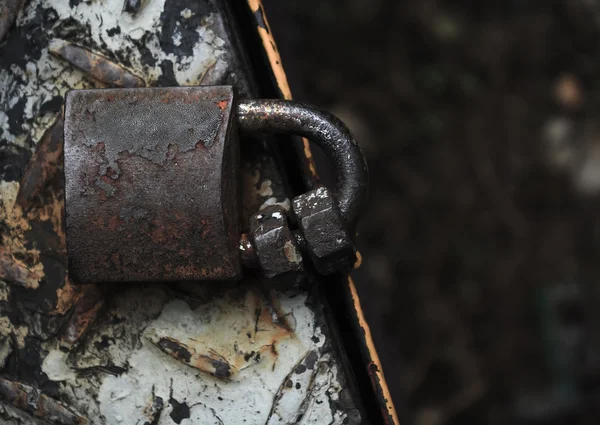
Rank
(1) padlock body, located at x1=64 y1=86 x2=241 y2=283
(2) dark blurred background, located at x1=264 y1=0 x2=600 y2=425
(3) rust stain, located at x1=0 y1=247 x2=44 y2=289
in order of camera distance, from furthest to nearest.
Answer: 1. (2) dark blurred background, located at x1=264 y1=0 x2=600 y2=425
2. (3) rust stain, located at x1=0 y1=247 x2=44 y2=289
3. (1) padlock body, located at x1=64 y1=86 x2=241 y2=283

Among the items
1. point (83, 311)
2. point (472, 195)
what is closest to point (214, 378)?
point (83, 311)

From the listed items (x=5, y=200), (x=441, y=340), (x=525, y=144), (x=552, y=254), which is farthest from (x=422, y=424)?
(x=5, y=200)

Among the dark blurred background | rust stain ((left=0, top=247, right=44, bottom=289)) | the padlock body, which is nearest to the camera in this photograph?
the padlock body

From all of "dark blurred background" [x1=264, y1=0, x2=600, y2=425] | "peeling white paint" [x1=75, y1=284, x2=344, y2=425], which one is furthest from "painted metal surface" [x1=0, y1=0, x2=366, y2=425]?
"dark blurred background" [x1=264, y1=0, x2=600, y2=425]

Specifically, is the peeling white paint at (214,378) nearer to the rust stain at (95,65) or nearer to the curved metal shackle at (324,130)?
the curved metal shackle at (324,130)

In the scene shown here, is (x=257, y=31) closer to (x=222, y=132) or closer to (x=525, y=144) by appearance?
(x=222, y=132)

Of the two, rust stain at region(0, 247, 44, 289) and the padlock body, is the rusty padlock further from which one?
rust stain at region(0, 247, 44, 289)

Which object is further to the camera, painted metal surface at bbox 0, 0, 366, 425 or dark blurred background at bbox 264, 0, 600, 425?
dark blurred background at bbox 264, 0, 600, 425
